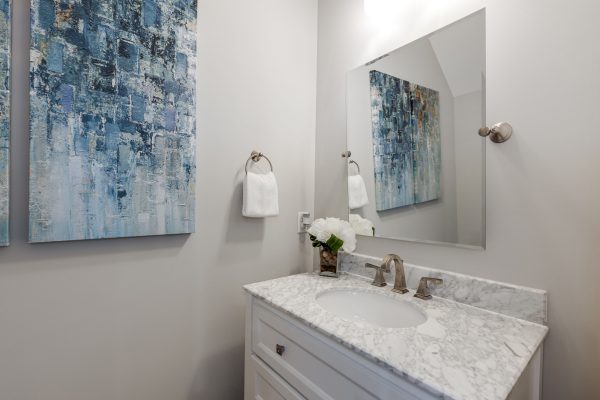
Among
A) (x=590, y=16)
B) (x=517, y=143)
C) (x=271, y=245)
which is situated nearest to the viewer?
(x=590, y=16)

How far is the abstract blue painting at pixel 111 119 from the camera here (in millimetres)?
911

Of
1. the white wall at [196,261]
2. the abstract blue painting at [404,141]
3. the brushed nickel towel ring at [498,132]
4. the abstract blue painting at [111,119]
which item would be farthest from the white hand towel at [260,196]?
the brushed nickel towel ring at [498,132]

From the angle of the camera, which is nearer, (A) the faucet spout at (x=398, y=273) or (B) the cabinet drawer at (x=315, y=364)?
(B) the cabinet drawer at (x=315, y=364)

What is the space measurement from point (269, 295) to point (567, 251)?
3.14 ft

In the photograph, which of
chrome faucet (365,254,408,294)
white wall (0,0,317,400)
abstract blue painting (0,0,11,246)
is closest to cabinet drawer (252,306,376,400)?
white wall (0,0,317,400)

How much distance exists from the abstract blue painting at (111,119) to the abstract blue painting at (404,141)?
2.75ft

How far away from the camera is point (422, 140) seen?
3.95 feet

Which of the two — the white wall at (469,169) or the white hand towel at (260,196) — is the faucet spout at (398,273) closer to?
the white wall at (469,169)

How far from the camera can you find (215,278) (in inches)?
52.0

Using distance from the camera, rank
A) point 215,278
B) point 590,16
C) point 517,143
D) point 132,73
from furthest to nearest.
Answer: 1. point 215,278
2. point 132,73
3. point 517,143
4. point 590,16

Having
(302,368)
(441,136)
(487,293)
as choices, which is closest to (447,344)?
(487,293)

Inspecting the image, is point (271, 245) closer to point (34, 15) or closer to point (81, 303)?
point (81, 303)

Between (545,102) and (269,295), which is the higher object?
(545,102)

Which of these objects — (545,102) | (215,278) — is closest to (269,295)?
(215,278)
